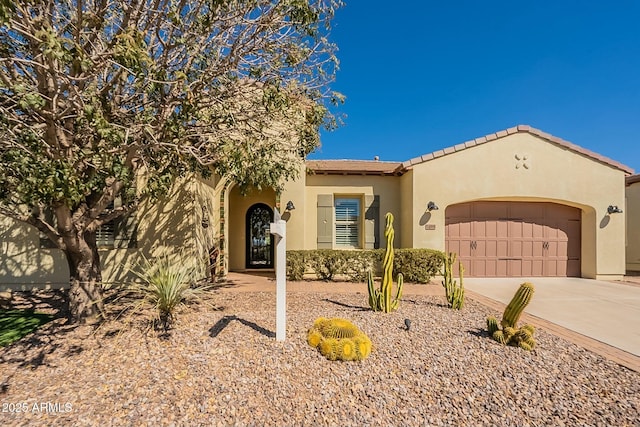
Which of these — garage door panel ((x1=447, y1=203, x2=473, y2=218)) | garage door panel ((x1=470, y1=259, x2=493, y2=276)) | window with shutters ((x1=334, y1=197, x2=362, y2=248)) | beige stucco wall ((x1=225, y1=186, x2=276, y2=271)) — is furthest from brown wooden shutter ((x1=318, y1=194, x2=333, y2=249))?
garage door panel ((x1=470, y1=259, x2=493, y2=276))

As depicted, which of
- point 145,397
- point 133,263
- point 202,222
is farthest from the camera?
point 202,222

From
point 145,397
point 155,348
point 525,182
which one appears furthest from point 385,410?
point 525,182

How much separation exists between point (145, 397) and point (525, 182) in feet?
39.7

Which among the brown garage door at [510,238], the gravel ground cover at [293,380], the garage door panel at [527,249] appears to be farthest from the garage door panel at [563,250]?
the gravel ground cover at [293,380]

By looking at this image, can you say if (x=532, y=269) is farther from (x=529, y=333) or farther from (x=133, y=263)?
(x=133, y=263)

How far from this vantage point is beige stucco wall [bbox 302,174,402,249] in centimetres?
1159

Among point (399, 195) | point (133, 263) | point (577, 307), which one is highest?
point (399, 195)

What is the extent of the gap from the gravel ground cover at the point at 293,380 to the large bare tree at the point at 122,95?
6.27ft

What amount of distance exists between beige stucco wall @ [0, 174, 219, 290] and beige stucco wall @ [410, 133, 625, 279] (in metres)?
7.18

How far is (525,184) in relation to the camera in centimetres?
1070

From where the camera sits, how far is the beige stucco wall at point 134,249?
27.5ft

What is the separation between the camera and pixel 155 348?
170 inches

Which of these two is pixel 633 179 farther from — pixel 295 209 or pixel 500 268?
pixel 295 209

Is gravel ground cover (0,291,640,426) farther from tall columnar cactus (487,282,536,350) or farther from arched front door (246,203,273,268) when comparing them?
arched front door (246,203,273,268)
